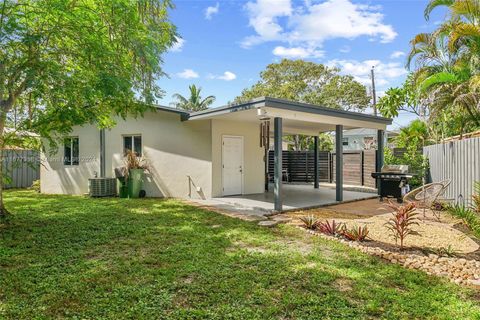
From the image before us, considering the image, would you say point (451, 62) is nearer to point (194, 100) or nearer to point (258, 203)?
point (258, 203)

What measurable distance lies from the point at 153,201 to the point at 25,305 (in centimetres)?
716

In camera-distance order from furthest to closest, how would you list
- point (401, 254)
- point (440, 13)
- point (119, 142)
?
point (119, 142)
point (440, 13)
point (401, 254)

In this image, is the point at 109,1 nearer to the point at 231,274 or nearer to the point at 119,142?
the point at 231,274

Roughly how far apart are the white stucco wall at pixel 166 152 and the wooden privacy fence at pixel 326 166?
6.79 meters

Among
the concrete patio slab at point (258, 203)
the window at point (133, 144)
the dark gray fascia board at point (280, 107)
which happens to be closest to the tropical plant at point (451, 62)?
the dark gray fascia board at point (280, 107)

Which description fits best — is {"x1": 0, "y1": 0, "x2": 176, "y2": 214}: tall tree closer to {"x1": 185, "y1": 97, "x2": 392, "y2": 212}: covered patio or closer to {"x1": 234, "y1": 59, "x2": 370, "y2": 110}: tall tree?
{"x1": 185, "y1": 97, "x2": 392, "y2": 212}: covered patio

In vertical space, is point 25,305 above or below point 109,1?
below

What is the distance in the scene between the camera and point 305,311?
9.88 feet

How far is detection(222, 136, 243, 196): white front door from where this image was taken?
10727 millimetres

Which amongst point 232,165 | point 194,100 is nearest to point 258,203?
point 232,165

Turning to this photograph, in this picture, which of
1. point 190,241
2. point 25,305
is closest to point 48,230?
point 190,241

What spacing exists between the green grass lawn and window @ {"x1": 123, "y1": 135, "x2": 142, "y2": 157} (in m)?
5.60

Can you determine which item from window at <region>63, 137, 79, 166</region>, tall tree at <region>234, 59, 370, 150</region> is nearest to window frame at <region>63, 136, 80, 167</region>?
window at <region>63, 137, 79, 166</region>

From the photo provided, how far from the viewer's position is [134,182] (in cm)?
1112
